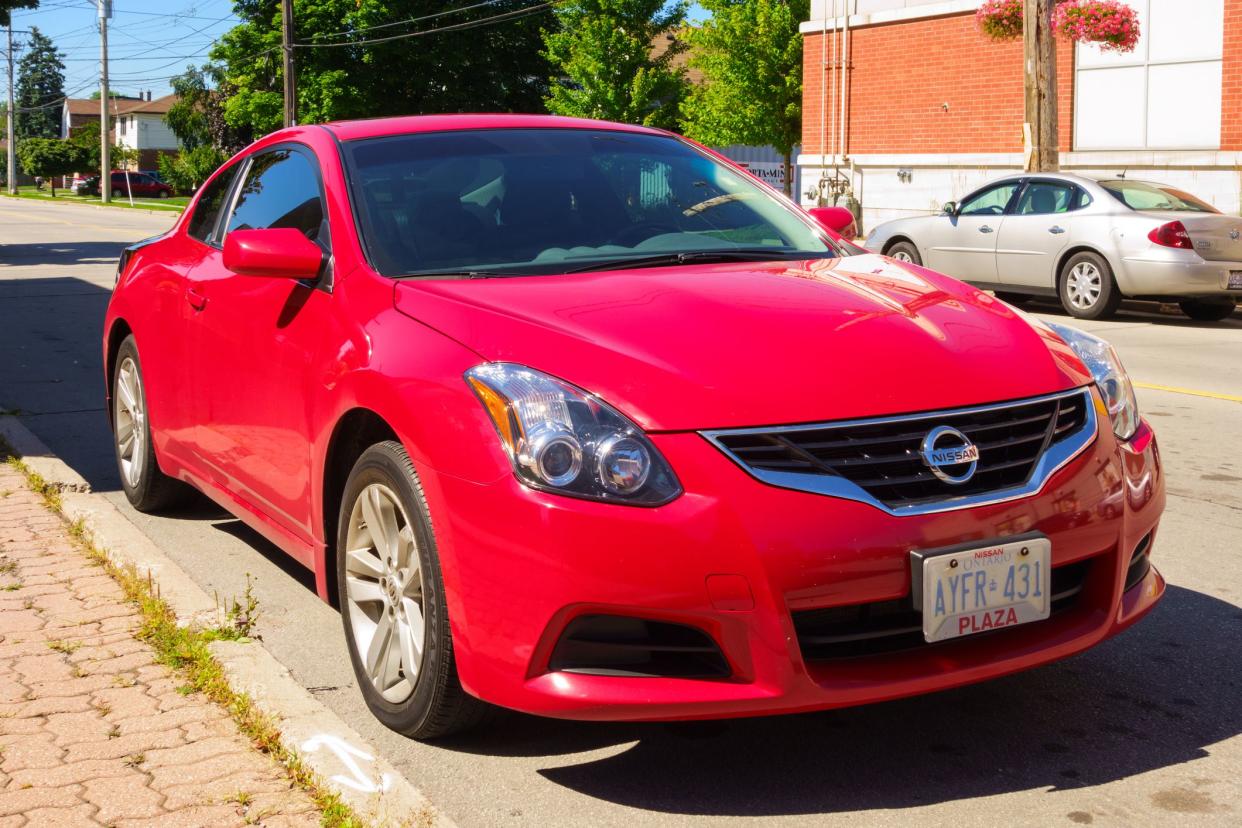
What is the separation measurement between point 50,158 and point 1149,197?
88.3 m

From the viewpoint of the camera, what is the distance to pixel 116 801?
3.34 meters

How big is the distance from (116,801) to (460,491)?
1065mm

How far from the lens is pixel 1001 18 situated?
69.8 feet

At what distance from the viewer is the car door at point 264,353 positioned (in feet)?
A: 14.0

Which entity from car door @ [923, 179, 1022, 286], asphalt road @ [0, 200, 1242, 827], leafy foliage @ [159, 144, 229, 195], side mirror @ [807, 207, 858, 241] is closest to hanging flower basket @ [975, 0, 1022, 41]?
car door @ [923, 179, 1022, 286]

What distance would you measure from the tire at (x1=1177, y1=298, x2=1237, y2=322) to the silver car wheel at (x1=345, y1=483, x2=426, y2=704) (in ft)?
43.1

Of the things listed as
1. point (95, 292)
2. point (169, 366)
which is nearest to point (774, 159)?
point (95, 292)

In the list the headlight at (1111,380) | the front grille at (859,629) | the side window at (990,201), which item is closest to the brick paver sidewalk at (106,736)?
the front grille at (859,629)

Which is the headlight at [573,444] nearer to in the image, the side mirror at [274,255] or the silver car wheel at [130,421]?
the side mirror at [274,255]

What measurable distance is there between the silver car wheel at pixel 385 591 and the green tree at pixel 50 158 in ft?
309

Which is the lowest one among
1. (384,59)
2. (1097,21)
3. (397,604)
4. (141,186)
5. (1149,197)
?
(397,604)

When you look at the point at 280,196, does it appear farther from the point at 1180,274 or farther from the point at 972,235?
the point at 972,235

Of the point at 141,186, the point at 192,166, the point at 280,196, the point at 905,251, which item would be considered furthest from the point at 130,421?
the point at 141,186

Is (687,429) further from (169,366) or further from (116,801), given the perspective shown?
(169,366)
